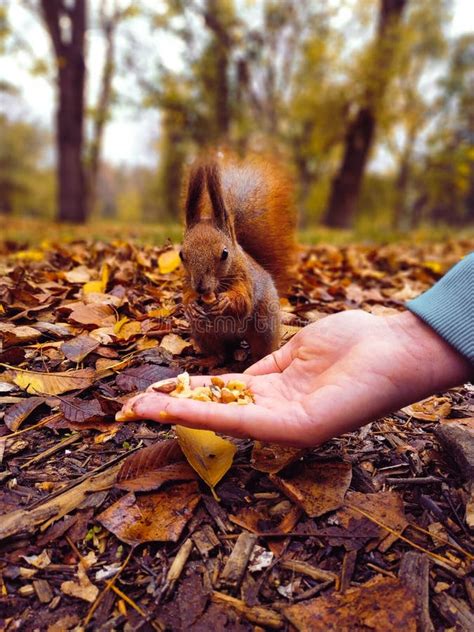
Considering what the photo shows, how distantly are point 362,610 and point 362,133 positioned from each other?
27.1 feet

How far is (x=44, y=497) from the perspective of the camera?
96 centimetres

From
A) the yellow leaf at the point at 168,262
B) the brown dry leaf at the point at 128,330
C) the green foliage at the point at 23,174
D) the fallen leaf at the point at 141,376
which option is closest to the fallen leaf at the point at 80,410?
the fallen leaf at the point at 141,376

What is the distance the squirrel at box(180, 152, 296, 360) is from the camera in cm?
145

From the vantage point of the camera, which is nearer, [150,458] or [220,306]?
[150,458]

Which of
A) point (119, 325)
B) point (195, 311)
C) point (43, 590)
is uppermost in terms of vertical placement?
point (195, 311)

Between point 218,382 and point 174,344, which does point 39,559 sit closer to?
point 218,382

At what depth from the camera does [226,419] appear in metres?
0.94

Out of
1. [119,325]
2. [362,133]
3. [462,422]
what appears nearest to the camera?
[462,422]

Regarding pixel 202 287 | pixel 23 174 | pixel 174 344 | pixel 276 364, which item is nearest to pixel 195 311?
pixel 202 287

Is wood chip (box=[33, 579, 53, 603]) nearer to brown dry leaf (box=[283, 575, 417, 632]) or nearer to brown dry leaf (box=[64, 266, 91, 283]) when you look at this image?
brown dry leaf (box=[283, 575, 417, 632])

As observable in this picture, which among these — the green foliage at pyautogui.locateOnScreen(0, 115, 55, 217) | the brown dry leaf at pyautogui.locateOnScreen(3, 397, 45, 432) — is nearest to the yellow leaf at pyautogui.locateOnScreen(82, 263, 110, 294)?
the brown dry leaf at pyautogui.locateOnScreen(3, 397, 45, 432)

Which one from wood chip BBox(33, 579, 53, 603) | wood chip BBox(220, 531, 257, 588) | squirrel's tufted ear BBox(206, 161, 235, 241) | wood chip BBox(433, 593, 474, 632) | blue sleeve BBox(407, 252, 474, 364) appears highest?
squirrel's tufted ear BBox(206, 161, 235, 241)

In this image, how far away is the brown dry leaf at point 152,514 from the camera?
896mm

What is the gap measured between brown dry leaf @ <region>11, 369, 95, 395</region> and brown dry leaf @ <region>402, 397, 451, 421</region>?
0.91 metres
